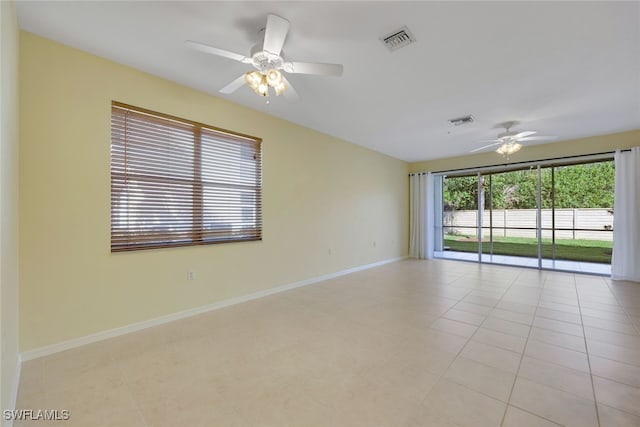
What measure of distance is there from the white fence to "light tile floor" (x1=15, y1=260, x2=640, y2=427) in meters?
3.24

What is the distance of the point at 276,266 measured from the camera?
4219 mm

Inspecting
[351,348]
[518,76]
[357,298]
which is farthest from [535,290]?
[351,348]

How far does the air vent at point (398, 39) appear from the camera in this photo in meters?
2.22

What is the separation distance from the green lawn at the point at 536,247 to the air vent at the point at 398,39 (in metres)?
6.32

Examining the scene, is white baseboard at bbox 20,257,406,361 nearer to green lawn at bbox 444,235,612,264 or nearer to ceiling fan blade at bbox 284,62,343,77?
ceiling fan blade at bbox 284,62,343,77

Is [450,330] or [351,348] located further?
[450,330]

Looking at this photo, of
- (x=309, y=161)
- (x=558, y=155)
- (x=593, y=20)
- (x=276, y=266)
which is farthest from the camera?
(x=558, y=155)

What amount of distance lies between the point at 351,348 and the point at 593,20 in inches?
131

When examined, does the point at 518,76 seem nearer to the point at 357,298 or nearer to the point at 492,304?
the point at 492,304

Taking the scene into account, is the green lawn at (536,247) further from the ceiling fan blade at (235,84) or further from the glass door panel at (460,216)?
the ceiling fan blade at (235,84)

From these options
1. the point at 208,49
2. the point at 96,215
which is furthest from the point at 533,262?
the point at 96,215

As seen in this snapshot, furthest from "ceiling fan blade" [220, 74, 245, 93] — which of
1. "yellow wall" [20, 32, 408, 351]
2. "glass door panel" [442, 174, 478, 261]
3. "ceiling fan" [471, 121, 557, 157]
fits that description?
"glass door panel" [442, 174, 478, 261]

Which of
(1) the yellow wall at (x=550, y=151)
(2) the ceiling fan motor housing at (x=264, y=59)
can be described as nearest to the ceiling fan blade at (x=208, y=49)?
(2) the ceiling fan motor housing at (x=264, y=59)

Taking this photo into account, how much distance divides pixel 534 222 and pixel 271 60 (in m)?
7.38
